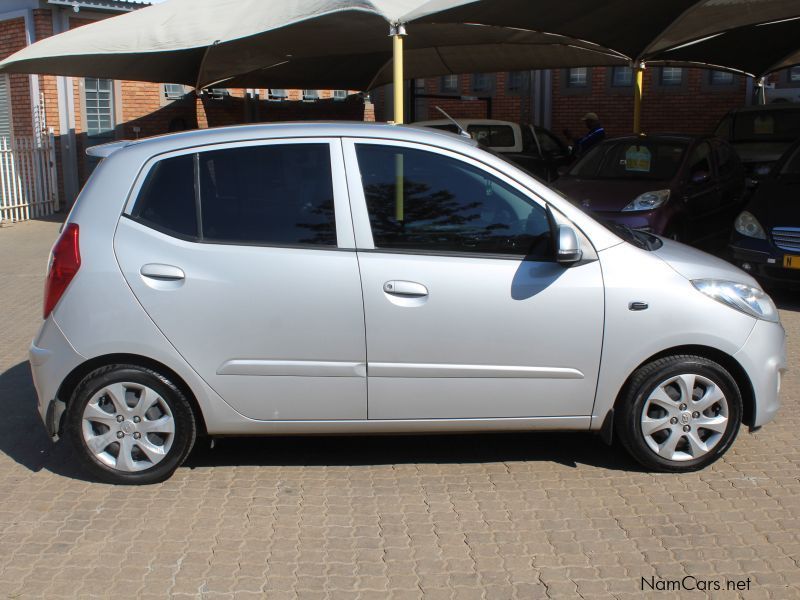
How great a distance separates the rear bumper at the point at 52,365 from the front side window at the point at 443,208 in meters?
1.60

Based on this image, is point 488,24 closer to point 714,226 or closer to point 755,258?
Result: point 714,226

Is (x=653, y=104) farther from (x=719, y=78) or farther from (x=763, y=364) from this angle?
(x=763, y=364)

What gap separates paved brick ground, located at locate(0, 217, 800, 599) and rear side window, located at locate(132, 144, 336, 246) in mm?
1279

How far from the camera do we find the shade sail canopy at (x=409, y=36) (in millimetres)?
10305

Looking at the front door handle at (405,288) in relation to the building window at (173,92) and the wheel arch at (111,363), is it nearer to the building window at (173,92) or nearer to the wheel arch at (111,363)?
the wheel arch at (111,363)

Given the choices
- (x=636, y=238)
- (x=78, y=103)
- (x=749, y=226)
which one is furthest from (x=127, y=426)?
(x=78, y=103)

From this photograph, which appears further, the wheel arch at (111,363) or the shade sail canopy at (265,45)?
the shade sail canopy at (265,45)

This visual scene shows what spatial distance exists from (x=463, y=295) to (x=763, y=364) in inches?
62.3

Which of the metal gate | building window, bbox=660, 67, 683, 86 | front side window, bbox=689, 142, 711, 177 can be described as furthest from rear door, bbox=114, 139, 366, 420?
building window, bbox=660, 67, 683, 86

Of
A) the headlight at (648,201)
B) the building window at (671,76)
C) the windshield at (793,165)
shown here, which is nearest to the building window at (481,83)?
the building window at (671,76)

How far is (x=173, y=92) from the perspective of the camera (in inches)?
746

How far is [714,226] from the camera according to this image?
36.3 feet

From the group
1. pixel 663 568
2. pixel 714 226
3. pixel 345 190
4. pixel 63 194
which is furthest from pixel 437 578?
pixel 63 194

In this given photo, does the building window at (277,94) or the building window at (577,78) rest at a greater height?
the building window at (577,78)
